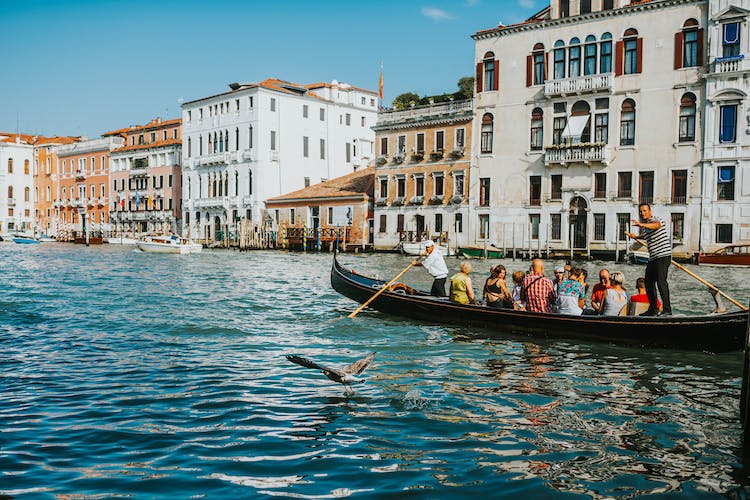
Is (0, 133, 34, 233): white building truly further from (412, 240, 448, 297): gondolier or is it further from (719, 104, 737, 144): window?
(412, 240, 448, 297): gondolier

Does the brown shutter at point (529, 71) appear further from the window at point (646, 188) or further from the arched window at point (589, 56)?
the window at point (646, 188)

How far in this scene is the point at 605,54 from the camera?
29.0 meters

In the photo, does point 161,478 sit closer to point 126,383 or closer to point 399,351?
point 126,383

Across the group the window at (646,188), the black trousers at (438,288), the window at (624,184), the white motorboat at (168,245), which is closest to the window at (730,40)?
the window at (646,188)

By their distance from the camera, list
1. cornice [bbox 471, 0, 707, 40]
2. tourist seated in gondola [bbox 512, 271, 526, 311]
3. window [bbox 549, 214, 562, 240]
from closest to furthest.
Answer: tourist seated in gondola [bbox 512, 271, 526, 311], cornice [bbox 471, 0, 707, 40], window [bbox 549, 214, 562, 240]

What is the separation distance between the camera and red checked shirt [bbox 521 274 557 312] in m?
9.46

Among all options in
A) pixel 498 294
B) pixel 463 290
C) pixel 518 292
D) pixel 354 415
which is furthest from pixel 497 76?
pixel 354 415

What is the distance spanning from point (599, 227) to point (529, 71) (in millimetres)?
7477

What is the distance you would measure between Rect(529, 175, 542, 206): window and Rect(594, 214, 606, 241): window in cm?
273

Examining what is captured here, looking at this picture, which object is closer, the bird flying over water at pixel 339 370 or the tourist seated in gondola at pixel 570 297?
the bird flying over water at pixel 339 370

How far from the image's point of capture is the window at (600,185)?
1147 inches

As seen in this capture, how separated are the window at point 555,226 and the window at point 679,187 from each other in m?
4.57

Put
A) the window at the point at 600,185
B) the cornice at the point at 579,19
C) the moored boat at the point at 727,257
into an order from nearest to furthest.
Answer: the moored boat at the point at 727,257
the cornice at the point at 579,19
the window at the point at 600,185

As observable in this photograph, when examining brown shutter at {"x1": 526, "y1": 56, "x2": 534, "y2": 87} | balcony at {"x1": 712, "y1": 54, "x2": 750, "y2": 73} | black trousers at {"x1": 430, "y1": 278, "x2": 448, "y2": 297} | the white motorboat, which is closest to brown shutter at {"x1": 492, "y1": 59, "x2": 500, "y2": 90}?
brown shutter at {"x1": 526, "y1": 56, "x2": 534, "y2": 87}
